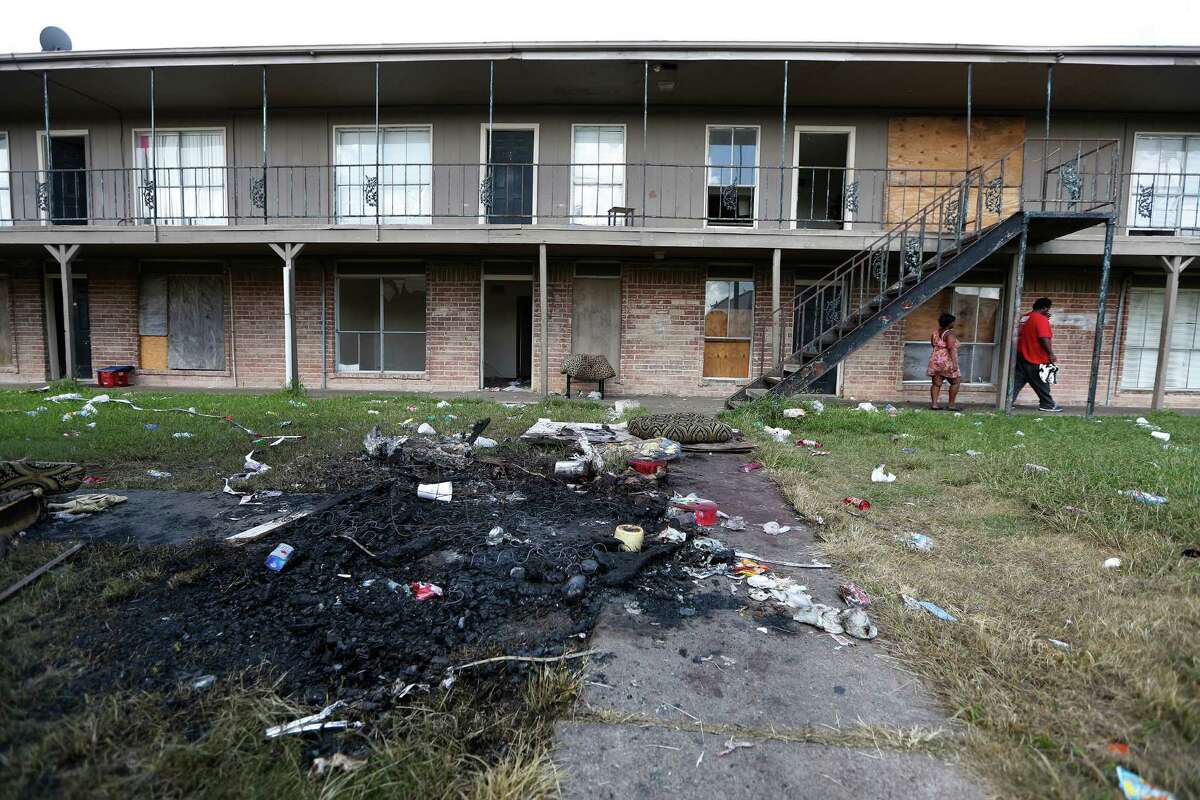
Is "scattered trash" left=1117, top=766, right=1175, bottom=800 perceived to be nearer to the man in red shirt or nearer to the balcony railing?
the man in red shirt

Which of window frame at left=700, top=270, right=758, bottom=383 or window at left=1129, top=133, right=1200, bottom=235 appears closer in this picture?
window at left=1129, top=133, right=1200, bottom=235

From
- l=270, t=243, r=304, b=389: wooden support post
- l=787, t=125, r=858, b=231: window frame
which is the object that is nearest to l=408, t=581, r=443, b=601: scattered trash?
l=270, t=243, r=304, b=389: wooden support post

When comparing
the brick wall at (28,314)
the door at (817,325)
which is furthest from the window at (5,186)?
the door at (817,325)

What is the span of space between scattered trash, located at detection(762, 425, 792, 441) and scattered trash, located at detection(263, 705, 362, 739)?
5.82 meters

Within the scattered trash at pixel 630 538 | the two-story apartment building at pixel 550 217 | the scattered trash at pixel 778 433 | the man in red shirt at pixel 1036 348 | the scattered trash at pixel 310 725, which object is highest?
the two-story apartment building at pixel 550 217

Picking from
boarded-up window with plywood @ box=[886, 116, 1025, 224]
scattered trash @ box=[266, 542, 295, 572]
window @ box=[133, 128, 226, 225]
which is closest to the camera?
scattered trash @ box=[266, 542, 295, 572]

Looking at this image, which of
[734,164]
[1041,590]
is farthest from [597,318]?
[1041,590]

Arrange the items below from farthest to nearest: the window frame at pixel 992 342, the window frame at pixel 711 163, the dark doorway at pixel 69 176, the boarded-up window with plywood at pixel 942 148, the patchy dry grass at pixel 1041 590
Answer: the dark doorway at pixel 69 176
the window frame at pixel 992 342
the window frame at pixel 711 163
the boarded-up window with plywood at pixel 942 148
the patchy dry grass at pixel 1041 590

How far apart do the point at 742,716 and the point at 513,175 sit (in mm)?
11170

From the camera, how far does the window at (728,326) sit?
462 inches

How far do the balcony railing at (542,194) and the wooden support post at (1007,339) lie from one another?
5.73ft

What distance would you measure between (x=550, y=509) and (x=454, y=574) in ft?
4.00

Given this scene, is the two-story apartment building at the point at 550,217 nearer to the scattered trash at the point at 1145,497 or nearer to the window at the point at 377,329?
the window at the point at 377,329

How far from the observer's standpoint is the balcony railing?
11195mm
